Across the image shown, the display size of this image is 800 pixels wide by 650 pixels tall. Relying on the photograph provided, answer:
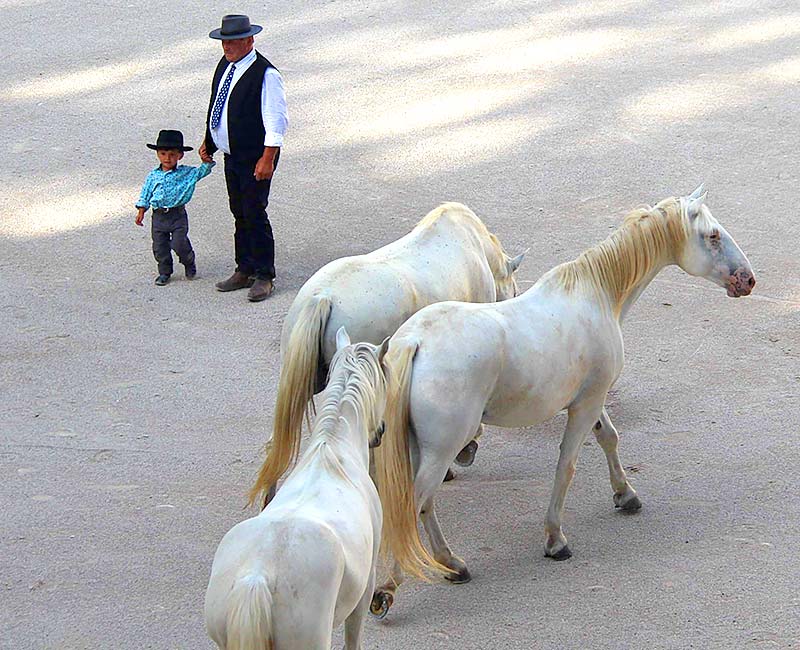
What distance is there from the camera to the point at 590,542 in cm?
550

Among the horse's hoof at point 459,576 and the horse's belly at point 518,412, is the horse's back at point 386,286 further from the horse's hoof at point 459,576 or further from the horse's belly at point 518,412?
the horse's hoof at point 459,576

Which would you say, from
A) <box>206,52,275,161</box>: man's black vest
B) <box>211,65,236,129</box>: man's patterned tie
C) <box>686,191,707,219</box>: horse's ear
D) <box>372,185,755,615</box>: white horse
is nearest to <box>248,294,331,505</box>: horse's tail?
<box>372,185,755,615</box>: white horse

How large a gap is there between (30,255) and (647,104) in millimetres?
5832

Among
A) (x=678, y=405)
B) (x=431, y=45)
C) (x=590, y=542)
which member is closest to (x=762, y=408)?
(x=678, y=405)

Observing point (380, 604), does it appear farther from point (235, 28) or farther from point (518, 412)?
point (235, 28)

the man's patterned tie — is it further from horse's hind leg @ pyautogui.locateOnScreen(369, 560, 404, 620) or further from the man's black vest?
horse's hind leg @ pyautogui.locateOnScreen(369, 560, 404, 620)

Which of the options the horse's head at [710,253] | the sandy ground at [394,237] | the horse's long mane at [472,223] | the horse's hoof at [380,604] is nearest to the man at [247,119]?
the sandy ground at [394,237]

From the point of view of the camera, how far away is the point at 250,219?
25.8ft

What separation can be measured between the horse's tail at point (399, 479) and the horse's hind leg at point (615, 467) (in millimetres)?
1211

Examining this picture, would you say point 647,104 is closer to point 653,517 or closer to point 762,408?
point 762,408

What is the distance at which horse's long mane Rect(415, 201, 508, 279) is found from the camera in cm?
597

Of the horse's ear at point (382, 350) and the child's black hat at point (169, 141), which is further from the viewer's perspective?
the child's black hat at point (169, 141)

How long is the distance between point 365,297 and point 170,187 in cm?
303

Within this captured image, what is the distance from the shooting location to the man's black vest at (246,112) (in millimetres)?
7566
